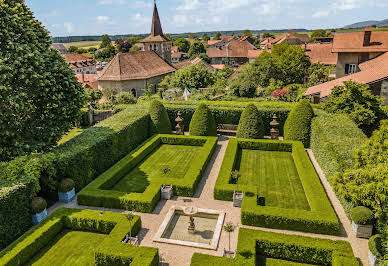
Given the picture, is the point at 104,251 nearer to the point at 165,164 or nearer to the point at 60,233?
the point at 60,233

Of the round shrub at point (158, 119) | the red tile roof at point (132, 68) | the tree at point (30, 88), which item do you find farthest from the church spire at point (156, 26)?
the tree at point (30, 88)

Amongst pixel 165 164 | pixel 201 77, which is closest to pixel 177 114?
pixel 165 164

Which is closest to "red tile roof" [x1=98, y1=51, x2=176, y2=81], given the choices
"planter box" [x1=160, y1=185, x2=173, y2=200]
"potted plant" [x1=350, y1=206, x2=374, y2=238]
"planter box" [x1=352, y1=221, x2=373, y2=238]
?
"planter box" [x1=160, y1=185, x2=173, y2=200]

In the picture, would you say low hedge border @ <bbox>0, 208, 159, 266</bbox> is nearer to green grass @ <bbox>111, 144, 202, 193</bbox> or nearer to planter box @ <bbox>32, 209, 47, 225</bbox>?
planter box @ <bbox>32, 209, 47, 225</bbox>

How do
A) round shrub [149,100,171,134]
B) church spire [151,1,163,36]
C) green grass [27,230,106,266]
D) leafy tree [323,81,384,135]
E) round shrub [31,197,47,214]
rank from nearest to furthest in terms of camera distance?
green grass [27,230,106,266], round shrub [31,197,47,214], leafy tree [323,81,384,135], round shrub [149,100,171,134], church spire [151,1,163,36]

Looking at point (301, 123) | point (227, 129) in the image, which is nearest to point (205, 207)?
point (301, 123)

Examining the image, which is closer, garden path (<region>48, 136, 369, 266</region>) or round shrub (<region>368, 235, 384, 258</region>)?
round shrub (<region>368, 235, 384, 258</region>)

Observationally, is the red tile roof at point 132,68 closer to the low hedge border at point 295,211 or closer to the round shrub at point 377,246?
the low hedge border at point 295,211
